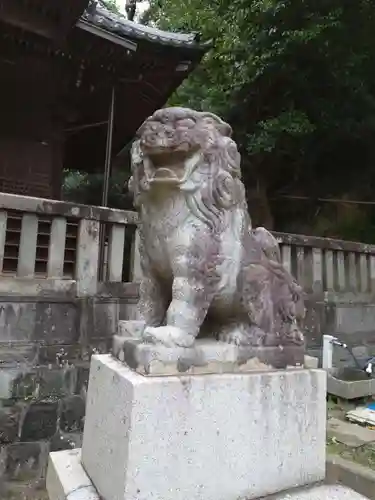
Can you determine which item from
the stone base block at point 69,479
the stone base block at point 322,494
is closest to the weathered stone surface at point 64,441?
the stone base block at point 69,479

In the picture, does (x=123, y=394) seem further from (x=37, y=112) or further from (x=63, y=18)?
(x=37, y=112)

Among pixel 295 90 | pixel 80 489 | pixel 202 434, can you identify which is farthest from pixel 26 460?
pixel 295 90

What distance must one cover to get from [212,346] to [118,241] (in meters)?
2.11

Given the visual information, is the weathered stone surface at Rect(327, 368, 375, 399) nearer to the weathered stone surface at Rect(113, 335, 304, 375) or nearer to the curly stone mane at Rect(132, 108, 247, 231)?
the weathered stone surface at Rect(113, 335, 304, 375)

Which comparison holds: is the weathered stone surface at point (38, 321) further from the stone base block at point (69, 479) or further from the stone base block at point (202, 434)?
the stone base block at point (202, 434)

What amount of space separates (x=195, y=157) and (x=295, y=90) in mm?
6349

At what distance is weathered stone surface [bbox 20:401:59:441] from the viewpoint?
3.16 m

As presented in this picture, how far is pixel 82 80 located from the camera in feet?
17.1

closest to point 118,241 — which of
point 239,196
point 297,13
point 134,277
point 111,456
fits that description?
point 134,277

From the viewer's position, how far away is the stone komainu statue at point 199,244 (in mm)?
1654

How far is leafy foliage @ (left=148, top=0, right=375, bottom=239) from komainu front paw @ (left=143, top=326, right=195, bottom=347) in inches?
229

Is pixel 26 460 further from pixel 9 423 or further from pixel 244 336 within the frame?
pixel 244 336

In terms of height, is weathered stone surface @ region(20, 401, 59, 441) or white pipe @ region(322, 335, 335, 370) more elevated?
white pipe @ region(322, 335, 335, 370)

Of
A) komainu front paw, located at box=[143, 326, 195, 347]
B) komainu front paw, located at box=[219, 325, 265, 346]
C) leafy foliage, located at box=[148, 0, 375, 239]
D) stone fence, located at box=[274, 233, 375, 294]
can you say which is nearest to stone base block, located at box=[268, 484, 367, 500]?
komainu front paw, located at box=[219, 325, 265, 346]
